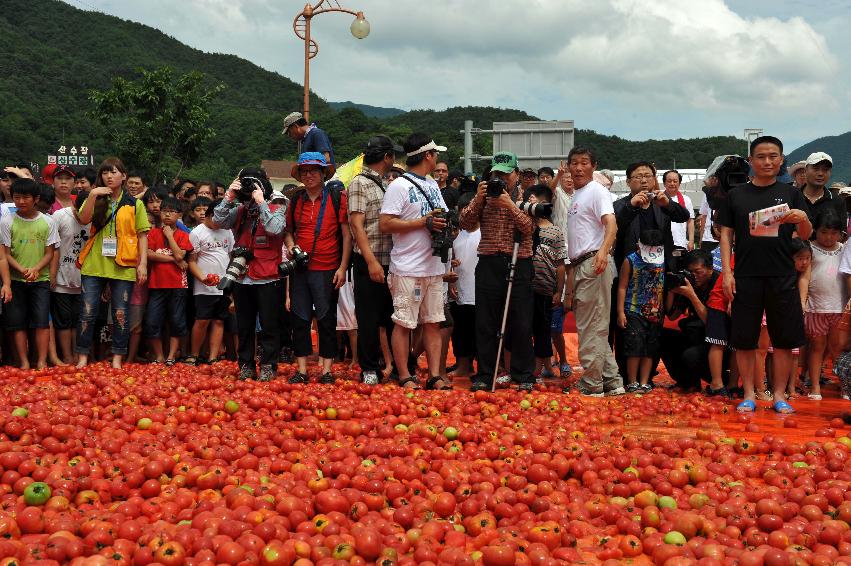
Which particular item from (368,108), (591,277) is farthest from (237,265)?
(368,108)

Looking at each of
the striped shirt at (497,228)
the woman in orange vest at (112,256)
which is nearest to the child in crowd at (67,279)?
the woman in orange vest at (112,256)

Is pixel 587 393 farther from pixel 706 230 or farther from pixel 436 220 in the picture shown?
pixel 706 230

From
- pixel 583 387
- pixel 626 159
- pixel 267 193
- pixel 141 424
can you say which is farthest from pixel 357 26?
pixel 626 159

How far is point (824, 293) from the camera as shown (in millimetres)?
7457

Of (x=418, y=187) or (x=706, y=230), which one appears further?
(x=706, y=230)

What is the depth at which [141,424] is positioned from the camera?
543 centimetres

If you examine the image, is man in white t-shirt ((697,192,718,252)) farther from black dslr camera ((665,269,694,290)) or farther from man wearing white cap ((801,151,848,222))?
black dslr camera ((665,269,694,290))

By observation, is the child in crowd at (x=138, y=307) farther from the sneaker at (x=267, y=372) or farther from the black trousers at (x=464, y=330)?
the black trousers at (x=464, y=330)

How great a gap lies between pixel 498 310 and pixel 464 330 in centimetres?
115

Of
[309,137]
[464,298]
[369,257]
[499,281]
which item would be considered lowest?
[464,298]

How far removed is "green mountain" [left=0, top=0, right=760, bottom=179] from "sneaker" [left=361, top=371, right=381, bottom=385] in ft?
146

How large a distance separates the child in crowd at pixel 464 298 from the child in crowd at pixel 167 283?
3.09 meters

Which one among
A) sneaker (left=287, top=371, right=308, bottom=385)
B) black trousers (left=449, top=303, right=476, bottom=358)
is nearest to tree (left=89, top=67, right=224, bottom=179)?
black trousers (left=449, top=303, right=476, bottom=358)

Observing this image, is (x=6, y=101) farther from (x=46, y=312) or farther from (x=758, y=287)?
(x=758, y=287)
